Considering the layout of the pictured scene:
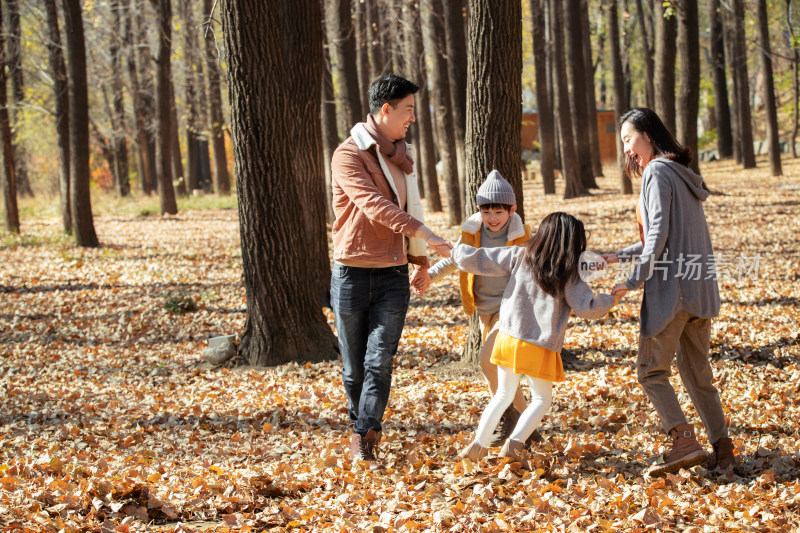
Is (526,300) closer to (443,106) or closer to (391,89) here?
(391,89)

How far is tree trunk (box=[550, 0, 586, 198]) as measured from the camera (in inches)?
790

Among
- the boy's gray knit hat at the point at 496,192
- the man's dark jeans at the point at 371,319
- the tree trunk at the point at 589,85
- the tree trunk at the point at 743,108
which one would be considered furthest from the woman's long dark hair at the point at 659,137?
the tree trunk at the point at 743,108

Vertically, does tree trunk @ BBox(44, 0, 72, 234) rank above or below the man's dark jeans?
above

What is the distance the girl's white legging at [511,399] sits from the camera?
4352mm

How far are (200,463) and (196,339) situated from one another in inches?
162

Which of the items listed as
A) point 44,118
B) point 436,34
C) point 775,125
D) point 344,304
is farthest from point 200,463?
point 44,118

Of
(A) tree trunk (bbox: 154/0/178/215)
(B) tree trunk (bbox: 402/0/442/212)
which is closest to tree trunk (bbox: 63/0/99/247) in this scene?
(A) tree trunk (bbox: 154/0/178/215)

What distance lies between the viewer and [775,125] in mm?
Result: 20844

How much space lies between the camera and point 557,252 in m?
4.14

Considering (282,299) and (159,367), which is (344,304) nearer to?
(282,299)

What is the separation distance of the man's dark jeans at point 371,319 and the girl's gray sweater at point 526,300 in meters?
0.52

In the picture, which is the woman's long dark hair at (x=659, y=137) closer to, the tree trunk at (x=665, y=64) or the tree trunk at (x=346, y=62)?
the tree trunk at (x=346, y=62)

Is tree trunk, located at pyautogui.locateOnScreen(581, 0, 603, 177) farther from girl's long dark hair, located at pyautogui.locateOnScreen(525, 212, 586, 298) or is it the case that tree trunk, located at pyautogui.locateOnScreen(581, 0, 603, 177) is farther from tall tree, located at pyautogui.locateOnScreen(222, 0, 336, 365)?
girl's long dark hair, located at pyautogui.locateOnScreen(525, 212, 586, 298)

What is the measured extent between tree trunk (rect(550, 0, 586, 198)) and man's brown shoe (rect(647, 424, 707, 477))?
54.2ft
